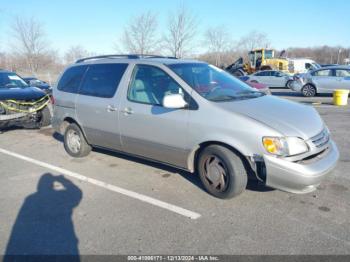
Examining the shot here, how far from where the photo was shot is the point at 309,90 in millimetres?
15648

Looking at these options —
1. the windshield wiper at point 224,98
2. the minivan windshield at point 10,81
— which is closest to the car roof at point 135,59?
the windshield wiper at point 224,98

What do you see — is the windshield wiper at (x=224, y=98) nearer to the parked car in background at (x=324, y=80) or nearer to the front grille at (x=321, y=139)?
the front grille at (x=321, y=139)

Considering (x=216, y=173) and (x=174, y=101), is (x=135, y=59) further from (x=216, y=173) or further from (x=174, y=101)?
(x=216, y=173)

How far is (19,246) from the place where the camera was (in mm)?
2980

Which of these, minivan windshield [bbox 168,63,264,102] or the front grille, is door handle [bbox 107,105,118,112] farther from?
the front grille

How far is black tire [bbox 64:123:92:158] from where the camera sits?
5.58m

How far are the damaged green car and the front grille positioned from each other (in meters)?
6.93

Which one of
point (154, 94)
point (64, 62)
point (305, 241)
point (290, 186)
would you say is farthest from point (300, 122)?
point (64, 62)

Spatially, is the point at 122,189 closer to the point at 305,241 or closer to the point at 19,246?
the point at 19,246

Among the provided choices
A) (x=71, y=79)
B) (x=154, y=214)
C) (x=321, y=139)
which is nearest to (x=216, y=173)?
(x=154, y=214)

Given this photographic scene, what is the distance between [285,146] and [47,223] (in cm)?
279

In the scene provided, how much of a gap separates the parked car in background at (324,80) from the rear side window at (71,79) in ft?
43.9

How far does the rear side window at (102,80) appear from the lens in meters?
4.80

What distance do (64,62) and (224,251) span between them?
56636mm
